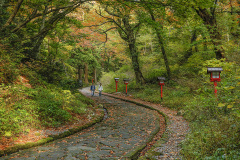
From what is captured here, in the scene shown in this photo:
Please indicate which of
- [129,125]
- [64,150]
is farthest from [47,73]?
[64,150]

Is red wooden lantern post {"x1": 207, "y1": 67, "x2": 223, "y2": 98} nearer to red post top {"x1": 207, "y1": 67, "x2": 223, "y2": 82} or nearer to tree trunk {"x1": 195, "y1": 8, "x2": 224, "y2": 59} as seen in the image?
red post top {"x1": 207, "y1": 67, "x2": 223, "y2": 82}

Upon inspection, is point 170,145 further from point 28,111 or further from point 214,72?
point 28,111

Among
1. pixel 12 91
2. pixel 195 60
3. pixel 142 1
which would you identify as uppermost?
pixel 142 1

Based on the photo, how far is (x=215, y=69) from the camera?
7812 mm

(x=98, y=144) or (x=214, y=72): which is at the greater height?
(x=214, y=72)

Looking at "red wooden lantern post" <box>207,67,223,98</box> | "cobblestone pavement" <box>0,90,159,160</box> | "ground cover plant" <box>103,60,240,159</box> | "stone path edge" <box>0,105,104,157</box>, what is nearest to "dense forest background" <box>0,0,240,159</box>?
"ground cover plant" <box>103,60,240,159</box>

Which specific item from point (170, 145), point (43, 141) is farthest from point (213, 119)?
point (43, 141)

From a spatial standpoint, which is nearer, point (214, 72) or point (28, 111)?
point (28, 111)

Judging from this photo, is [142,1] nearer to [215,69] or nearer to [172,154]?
[215,69]

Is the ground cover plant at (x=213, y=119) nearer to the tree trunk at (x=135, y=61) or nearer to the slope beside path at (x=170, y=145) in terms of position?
the slope beside path at (x=170, y=145)

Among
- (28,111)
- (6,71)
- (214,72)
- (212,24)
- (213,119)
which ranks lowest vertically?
(213,119)

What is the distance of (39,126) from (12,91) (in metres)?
1.76

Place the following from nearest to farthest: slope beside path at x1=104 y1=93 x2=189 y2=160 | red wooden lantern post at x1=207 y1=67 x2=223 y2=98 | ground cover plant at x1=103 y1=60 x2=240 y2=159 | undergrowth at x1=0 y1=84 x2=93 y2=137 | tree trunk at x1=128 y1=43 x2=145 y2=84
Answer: ground cover plant at x1=103 y1=60 x2=240 y2=159 < slope beside path at x1=104 y1=93 x2=189 y2=160 < undergrowth at x1=0 y1=84 x2=93 y2=137 < red wooden lantern post at x1=207 y1=67 x2=223 y2=98 < tree trunk at x1=128 y1=43 x2=145 y2=84

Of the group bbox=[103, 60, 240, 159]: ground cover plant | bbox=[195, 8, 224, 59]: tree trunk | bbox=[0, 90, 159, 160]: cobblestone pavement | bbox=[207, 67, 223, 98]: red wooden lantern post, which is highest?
bbox=[195, 8, 224, 59]: tree trunk
